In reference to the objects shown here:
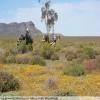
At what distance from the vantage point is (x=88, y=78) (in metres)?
23.5

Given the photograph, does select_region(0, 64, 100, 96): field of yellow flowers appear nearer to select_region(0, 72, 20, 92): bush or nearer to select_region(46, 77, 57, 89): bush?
select_region(46, 77, 57, 89): bush

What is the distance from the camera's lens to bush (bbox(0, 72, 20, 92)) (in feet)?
62.8

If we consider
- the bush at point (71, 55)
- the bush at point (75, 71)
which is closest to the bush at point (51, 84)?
the bush at point (75, 71)

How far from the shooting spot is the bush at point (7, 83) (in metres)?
19.1

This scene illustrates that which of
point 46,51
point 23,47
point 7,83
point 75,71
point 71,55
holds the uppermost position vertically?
point 7,83

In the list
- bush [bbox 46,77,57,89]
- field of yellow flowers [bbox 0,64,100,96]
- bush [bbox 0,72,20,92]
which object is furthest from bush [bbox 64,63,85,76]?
bush [bbox 0,72,20,92]

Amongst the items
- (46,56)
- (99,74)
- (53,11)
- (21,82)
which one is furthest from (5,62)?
(53,11)

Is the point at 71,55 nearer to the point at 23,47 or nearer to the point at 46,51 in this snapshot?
the point at 46,51

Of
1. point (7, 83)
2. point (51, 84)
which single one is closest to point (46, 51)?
point (51, 84)

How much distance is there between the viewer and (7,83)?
64.1 ft


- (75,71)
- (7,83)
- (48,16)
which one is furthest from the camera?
(48,16)

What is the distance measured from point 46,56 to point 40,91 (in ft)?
71.4

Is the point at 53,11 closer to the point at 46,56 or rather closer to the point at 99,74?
the point at 46,56

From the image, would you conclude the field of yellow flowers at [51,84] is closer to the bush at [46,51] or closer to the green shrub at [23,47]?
the bush at [46,51]
